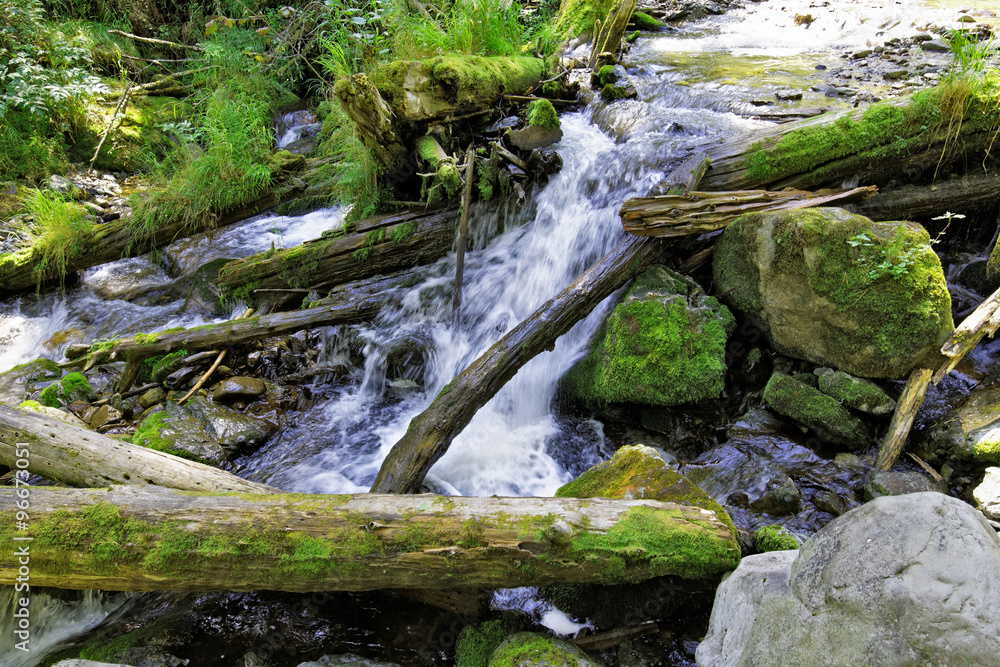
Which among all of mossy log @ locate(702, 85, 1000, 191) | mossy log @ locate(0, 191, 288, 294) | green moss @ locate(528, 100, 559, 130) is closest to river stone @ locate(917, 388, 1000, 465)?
mossy log @ locate(702, 85, 1000, 191)

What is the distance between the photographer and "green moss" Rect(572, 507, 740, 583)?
91.7 inches

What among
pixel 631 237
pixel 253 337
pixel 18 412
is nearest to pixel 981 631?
pixel 631 237

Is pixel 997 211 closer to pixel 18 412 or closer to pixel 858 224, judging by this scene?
pixel 858 224

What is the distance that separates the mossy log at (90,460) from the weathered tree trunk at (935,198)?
524 centimetres

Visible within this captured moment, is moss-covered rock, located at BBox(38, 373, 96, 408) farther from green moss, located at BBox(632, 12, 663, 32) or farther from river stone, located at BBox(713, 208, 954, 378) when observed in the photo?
green moss, located at BBox(632, 12, 663, 32)

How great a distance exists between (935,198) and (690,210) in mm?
2056

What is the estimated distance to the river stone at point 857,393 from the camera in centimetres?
348

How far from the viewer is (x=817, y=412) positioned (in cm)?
354

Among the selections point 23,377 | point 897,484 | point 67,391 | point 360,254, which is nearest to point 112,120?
point 23,377

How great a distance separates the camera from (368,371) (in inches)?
193

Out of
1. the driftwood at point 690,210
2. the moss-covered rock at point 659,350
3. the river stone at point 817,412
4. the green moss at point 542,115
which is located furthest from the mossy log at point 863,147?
the river stone at point 817,412

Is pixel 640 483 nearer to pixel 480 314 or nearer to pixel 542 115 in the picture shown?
pixel 480 314

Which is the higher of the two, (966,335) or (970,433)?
(966,335)

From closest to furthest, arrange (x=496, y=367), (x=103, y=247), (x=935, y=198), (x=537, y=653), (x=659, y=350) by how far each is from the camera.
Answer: (x=537, y=653) < (x=496, y=367) < (x=659, y=350) < (x=935, y=198) < (x=103, y=247)
